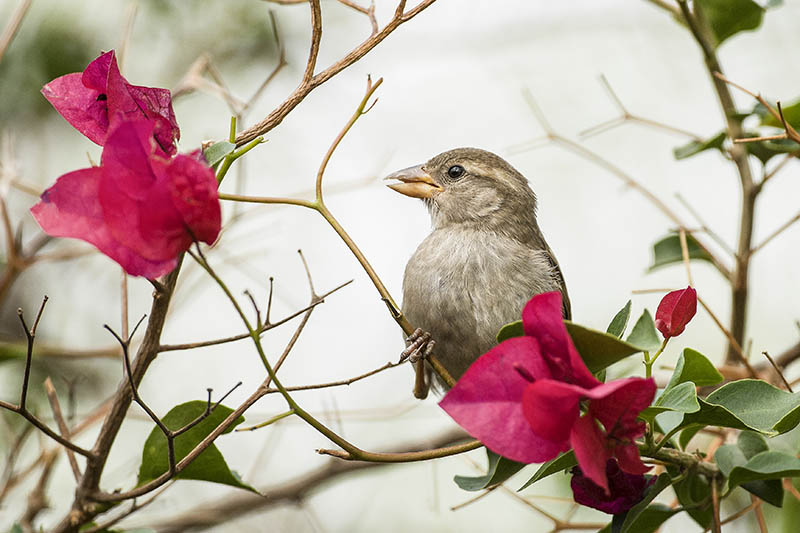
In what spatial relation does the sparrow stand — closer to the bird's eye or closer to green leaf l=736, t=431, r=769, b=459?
the bird's eye

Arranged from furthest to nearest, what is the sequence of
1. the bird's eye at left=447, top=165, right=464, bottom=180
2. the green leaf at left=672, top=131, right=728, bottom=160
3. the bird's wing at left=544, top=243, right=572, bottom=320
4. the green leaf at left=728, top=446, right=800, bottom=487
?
1. the bird's eye at left=447, top=165, right=464, bottom=180
2. the bird's wing at left=544, top=243, right=572, bottom=320
3. the green leaf at left=672, top=131, right=728, bottom=160
4. the green leaf at left=728, top=446, right=800, bottom=487

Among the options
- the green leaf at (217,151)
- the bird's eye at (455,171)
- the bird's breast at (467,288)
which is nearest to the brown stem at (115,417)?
the green leaf at (217,151)

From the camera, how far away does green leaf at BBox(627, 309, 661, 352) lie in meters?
1.36

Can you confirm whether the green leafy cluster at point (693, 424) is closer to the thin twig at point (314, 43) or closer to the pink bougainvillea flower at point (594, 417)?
the pink bougainvillea flower at point (594, 417)

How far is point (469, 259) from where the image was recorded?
Answer: 2797 millimetres

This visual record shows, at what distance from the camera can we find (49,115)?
13.9 feet

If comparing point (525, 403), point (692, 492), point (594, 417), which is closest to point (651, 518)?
point (692, 492)

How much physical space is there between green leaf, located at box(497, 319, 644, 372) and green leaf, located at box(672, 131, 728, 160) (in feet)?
4.26

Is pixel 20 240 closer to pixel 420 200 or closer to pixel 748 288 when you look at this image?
pixel 420 200

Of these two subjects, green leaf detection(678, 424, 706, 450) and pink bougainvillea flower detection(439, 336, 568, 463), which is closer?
pink bougainvillea flower detection(439, 336, 568, 463)

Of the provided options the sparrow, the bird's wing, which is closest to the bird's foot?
the sparrow

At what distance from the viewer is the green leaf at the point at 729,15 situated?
2.45 m

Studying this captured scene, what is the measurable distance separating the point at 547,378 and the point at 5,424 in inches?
103

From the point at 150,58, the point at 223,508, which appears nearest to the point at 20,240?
the point at 223,508
